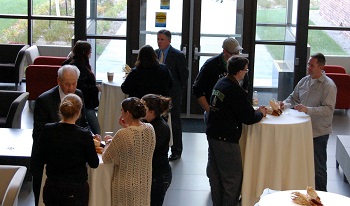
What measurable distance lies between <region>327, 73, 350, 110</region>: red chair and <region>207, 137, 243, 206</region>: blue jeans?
5.20m

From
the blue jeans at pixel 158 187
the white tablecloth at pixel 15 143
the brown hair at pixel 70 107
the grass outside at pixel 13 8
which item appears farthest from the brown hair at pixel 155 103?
the grass outside at pixel 13 8

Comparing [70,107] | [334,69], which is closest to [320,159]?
[70,107]

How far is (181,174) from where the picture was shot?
8.59 metres

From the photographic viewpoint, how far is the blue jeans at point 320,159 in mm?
7465

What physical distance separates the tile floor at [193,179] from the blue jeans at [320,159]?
0.65 meters

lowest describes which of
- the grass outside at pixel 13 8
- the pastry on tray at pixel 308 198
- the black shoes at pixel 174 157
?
the black shoes at pixel 174 157

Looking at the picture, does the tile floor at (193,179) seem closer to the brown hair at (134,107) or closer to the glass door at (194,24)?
the glass door at (194,24)

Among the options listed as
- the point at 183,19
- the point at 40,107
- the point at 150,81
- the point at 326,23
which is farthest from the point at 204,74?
the point at 326,23

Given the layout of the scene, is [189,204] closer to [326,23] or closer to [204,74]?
[204,74]

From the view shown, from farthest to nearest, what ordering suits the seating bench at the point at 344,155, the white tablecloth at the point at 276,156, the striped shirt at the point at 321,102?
the seating bench at the point at 344,155, the striped shirt at the point at 321,102, the white tablecloth at the point at 276,156

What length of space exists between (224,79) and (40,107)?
166 cm

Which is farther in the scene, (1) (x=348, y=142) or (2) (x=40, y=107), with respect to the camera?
(1) (x=348, y=142)

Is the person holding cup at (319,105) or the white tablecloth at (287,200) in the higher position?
the person holding cup at (319,105)

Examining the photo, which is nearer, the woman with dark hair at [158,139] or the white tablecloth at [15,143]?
the woman with dark hair at [158,139]
